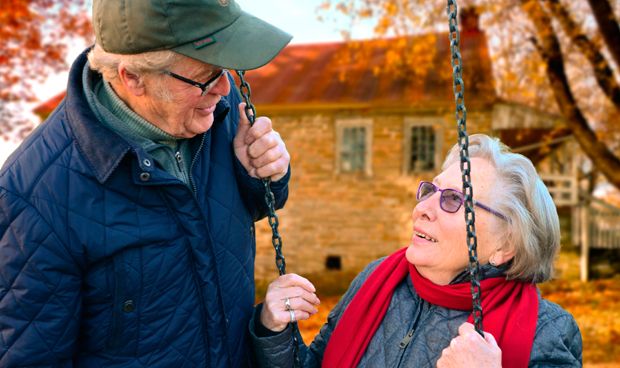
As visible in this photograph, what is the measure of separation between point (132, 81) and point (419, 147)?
13.0 m

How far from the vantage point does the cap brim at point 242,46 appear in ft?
5.66

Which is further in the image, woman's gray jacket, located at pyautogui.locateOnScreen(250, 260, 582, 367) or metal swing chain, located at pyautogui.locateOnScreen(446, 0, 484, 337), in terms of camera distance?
woman's gray jacket, located at pyautogui.locateOnScreen(250, 260, 582, 367)

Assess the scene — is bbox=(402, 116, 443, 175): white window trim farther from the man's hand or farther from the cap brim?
the cap brim

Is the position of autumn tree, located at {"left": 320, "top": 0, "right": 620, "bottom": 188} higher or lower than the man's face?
higher

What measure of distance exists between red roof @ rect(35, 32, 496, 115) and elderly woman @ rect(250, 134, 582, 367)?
10.0 m

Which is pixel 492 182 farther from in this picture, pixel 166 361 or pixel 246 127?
pixel 166 361

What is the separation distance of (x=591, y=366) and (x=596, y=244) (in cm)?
749

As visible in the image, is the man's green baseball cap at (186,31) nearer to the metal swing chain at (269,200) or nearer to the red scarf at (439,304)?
the metal swing chain at (269,200)

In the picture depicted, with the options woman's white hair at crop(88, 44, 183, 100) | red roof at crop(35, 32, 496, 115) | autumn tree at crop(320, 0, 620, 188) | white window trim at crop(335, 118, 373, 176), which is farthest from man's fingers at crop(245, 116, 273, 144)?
white window trim at crop(335, 118, 373, 176)

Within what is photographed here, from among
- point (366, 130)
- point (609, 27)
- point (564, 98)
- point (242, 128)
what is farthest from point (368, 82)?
point (242, 128)

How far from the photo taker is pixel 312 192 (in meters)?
14.9

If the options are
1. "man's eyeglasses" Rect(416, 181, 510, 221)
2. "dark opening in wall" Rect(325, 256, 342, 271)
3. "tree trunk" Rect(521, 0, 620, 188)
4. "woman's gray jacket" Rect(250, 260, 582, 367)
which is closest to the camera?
"woman's gray jacket" Rect(250, 260, 582, 367)

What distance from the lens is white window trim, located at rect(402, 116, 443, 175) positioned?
14.0 m

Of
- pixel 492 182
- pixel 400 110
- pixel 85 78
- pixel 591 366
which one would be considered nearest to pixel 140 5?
pixel 85 78
